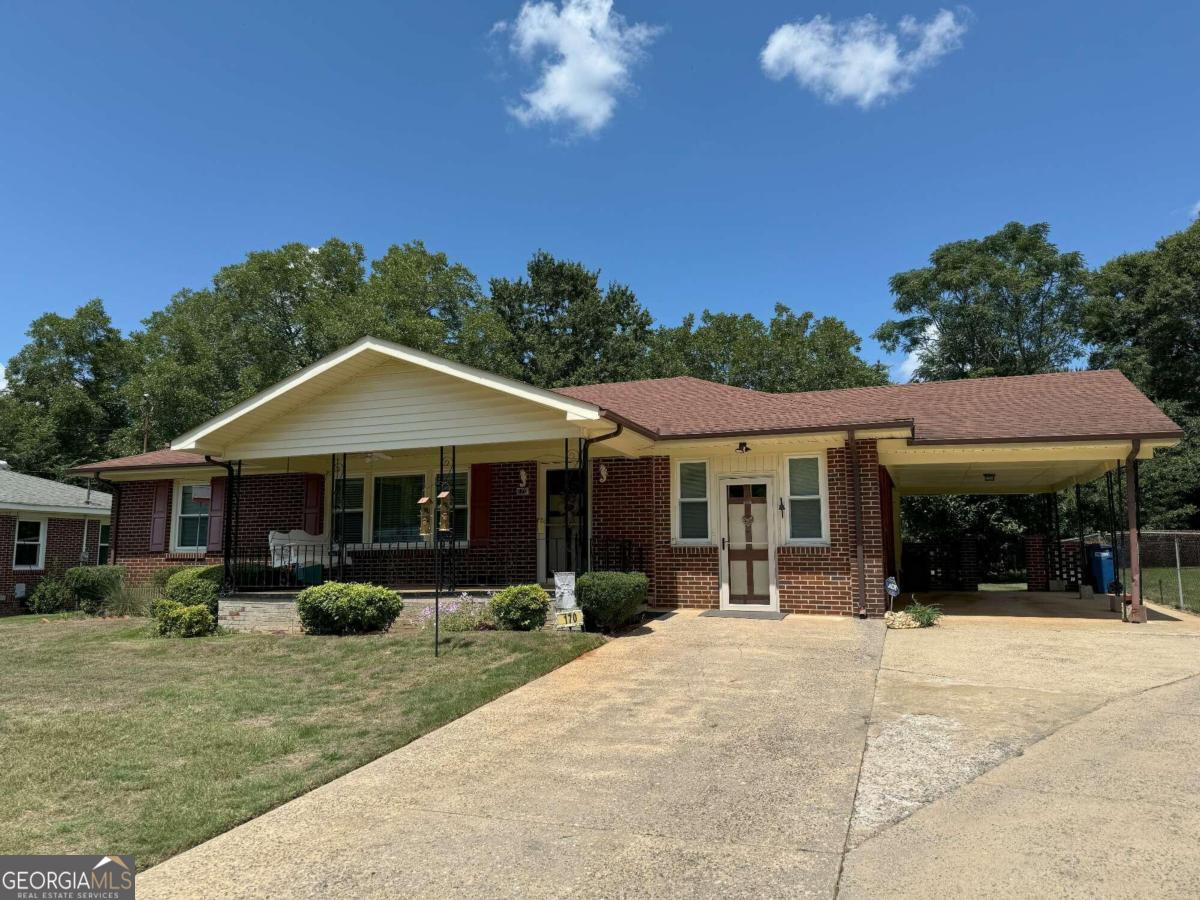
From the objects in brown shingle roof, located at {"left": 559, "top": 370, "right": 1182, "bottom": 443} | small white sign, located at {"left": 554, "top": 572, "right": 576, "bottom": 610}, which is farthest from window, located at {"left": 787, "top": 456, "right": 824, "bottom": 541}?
small white sign, located at {"left": 554, "top": 572, "right": 576, "bottom": 610}

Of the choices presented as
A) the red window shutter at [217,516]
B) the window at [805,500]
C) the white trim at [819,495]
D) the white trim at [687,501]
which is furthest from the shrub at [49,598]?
the window at [805,500]

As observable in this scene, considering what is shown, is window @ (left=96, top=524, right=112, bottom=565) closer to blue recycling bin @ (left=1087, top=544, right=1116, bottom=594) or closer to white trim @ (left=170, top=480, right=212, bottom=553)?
white trim @ (left=170, top=480, right=212, bottom=553)

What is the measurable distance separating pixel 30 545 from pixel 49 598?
232 centimetres

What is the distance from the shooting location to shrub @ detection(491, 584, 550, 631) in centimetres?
1020

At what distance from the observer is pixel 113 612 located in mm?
15031

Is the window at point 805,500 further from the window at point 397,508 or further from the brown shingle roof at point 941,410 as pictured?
the window at point 397,508

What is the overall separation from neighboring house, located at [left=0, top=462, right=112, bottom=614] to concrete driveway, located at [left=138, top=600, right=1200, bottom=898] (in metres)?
17.2

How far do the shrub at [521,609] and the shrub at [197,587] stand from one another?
17.0 ft

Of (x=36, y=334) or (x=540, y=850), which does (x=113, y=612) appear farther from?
(x=36, y=334)

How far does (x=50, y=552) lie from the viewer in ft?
64.7

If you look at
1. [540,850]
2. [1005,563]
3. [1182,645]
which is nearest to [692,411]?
[1182,645]

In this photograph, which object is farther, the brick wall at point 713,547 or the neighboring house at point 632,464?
the brick wall at point 713,547

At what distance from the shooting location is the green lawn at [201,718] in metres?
4.48

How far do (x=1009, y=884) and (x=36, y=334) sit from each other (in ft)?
162
